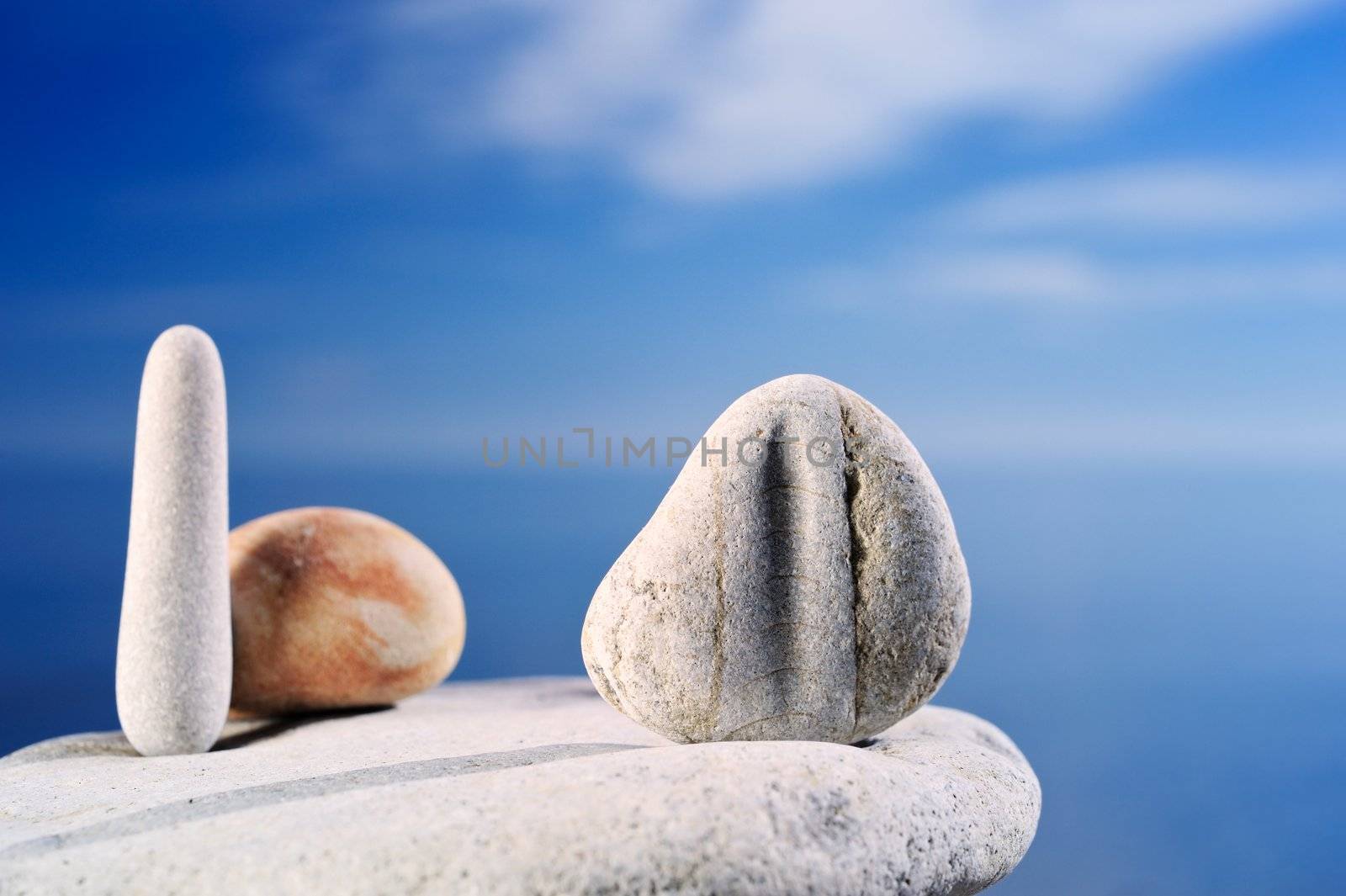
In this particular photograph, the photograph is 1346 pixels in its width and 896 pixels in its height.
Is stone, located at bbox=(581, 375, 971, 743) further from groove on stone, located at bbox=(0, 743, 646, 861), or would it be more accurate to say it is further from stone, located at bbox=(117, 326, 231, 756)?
stone, located at bbox=(117, 326, 231, 756)

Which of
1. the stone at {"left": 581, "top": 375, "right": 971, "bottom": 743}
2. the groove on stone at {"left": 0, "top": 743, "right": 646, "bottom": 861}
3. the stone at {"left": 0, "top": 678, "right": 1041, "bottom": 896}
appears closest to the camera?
the stone at {"left": 0, "top": 678, "right": 1041, "bottom": 896}

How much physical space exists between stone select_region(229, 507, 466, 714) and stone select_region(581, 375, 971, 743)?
1929mm

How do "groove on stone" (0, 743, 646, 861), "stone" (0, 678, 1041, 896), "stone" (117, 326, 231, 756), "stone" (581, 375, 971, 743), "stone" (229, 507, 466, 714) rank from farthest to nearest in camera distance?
"stone" (229, 507, 466, 714), "stone" (117, 326, 231, 756), "stone" (581, 375, 971, 743), "groove on stone" (0, 743, 646, 861), "stone" (0, 678, 1041, 896)

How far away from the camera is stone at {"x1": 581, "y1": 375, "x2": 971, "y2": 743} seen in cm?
365

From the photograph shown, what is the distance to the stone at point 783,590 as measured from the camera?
3650 mm

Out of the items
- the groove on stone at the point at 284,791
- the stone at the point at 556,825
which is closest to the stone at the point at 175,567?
the stone at the point at 556,825

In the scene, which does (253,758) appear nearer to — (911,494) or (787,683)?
(787,683)

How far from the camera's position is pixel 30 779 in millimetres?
4246

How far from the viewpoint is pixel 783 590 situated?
12.2ft

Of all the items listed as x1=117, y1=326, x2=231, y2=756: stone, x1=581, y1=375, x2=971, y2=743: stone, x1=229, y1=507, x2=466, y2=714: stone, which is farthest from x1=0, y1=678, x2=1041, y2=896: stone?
x1=229, y1=507, x2=466, y2=714: stone

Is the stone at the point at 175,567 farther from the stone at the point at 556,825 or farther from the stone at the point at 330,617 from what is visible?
the stone at the point at 556,825

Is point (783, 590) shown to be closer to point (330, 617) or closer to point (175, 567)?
point (330, 617)

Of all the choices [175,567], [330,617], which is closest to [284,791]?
[175,567]

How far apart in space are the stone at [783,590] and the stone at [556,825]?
38 centimetres
